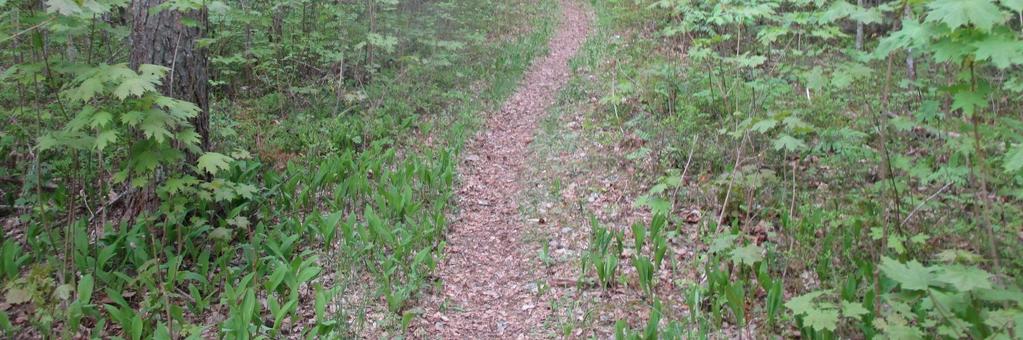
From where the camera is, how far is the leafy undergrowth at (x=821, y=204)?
299cm

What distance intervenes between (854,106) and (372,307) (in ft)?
20.3

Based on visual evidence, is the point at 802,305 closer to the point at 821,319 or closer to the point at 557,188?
the point at 821,319

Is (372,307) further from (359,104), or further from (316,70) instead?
(316,70)

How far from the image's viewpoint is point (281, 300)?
4.52 meters

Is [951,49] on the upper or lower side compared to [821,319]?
upper

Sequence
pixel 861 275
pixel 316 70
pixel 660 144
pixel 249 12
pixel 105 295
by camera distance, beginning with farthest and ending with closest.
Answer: pixel 316 70 → pixel 249 12 → pixel 660 144 → pixel 105 295 → pixel 861 275

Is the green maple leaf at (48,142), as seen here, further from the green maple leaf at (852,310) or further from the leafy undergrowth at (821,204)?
the green maple leaf at (852,310)

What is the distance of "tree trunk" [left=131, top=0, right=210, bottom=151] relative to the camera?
4824 millimetres

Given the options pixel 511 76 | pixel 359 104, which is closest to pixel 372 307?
pixel 359 104

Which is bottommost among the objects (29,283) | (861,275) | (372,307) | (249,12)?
(372,307)

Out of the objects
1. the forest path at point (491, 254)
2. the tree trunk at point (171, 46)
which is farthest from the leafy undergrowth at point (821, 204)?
the tree trunk at point (171, 46)

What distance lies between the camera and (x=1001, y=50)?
2.49 m

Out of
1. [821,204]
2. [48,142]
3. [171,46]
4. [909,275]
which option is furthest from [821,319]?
[171,46]

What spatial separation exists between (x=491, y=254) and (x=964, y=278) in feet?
12.2
